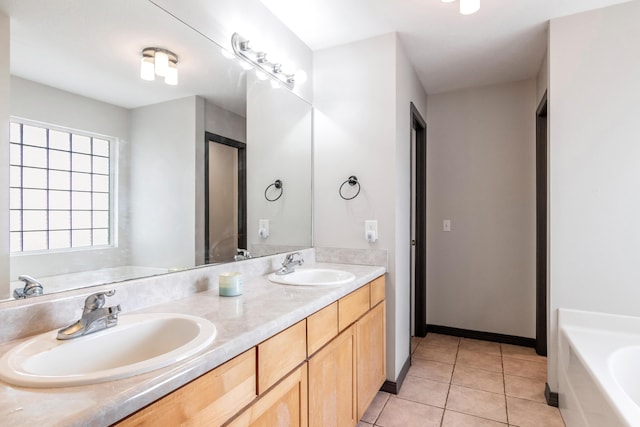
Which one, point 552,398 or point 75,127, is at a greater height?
point 75,127

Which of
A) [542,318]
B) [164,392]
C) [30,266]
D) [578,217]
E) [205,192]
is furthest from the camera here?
[542,318]

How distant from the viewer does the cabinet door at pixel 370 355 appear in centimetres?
180

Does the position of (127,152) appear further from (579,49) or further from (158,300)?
(579,49)

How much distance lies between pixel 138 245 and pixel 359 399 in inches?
53.4

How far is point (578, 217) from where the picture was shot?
2.04 m

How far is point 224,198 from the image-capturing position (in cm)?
176

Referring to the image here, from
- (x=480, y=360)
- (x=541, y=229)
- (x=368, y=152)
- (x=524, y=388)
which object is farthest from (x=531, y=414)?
(x=368, y=152)

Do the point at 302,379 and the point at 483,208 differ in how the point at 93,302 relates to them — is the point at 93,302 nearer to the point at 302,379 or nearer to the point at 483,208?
the point at 302,379

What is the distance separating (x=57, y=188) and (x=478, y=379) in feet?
8.92

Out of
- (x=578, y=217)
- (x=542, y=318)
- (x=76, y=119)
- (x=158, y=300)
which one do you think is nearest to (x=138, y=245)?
(x=158, y=300)

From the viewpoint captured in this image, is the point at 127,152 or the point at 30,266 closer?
the point at 30,266

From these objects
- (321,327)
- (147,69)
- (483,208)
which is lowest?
(321,327)

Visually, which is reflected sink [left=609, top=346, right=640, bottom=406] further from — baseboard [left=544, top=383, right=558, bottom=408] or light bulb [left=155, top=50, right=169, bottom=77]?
light bulb [left=155, top=50, right=169, bottom=77]

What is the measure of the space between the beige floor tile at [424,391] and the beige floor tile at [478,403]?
49 mm
